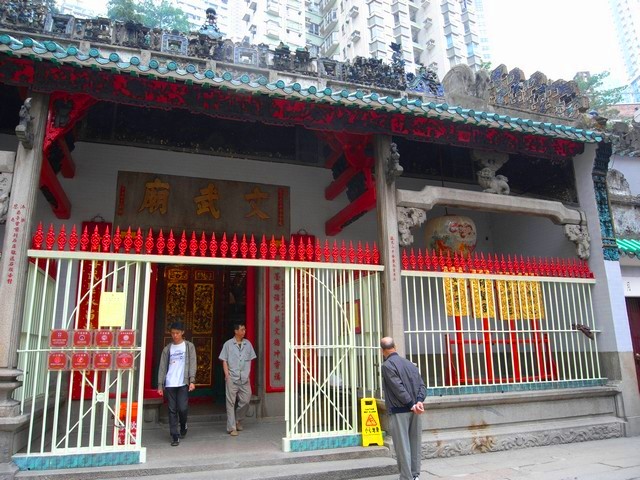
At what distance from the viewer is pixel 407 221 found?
5.93 meters

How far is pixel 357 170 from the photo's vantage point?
6.65 meters

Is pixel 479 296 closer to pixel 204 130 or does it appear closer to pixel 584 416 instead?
pixel 584 416

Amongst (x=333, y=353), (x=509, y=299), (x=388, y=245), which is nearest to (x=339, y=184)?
(x=388, y=245)

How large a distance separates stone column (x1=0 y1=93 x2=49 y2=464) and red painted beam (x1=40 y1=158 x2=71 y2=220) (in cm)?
45

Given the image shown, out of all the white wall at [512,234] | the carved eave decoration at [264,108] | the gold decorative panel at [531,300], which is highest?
the carved eave decoration at [264,108]

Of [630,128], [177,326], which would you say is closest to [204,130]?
[177,326]

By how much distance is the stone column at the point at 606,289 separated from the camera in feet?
21.5

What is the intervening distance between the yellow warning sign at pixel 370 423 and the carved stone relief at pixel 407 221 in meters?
1.92

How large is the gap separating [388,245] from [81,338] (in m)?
3.47

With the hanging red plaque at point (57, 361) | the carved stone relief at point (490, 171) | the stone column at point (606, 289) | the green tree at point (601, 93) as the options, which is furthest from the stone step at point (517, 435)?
the green tree at point (601, 93)

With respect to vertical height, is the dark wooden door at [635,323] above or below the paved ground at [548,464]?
above

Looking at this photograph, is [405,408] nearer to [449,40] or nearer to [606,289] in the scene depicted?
[606,289]

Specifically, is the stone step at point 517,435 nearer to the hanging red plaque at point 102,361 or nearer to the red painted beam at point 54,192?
the hanging red plaque at point 102,361

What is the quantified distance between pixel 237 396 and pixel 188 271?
2.51 meters
